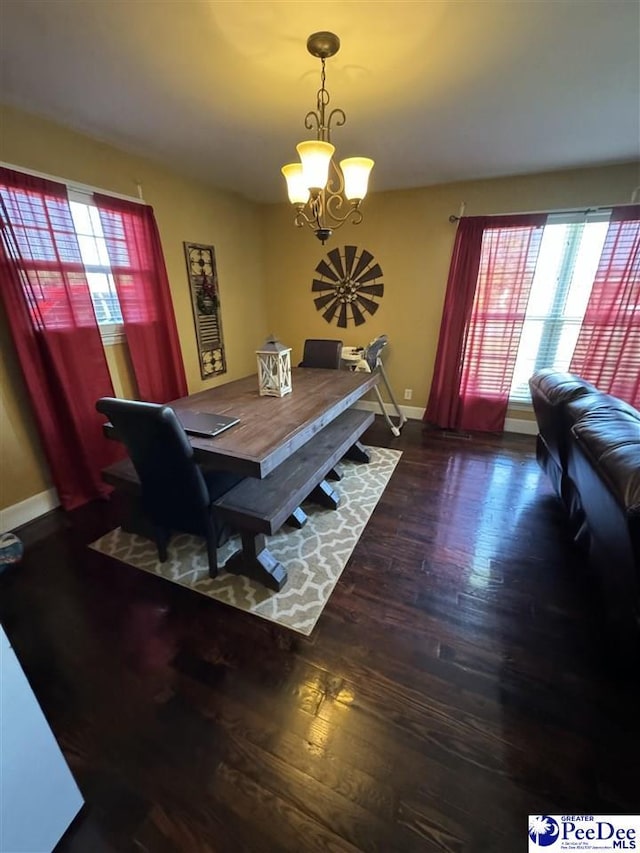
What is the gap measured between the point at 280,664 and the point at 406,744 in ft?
1.75

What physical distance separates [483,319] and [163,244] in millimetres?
3042

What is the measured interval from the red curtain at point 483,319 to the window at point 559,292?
0.47ft

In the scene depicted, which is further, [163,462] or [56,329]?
[56,329]

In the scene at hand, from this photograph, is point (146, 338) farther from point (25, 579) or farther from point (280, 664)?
point (280, 664)

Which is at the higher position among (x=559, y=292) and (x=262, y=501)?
(x=559, y=292)

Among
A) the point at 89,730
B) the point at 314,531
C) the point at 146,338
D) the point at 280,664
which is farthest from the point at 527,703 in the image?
the point at 146,338

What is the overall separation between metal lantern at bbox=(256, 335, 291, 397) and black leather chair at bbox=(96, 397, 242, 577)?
2.13 ft

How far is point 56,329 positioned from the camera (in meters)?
2.22

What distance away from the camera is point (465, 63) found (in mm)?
1571

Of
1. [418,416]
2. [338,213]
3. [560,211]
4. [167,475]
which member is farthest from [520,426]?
[167,475]

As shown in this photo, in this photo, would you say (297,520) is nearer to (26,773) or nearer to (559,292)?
(26,773)

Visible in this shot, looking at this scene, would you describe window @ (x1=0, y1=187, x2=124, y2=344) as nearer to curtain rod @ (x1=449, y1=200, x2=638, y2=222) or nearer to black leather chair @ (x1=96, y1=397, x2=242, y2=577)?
black leather chair @ (x1=96, y1=397, x2=242, y2=577)

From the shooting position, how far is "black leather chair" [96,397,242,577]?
4.73ft

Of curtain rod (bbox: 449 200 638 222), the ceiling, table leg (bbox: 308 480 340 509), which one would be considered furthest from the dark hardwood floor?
curtain rod (bbox: 449 200 638 222)
